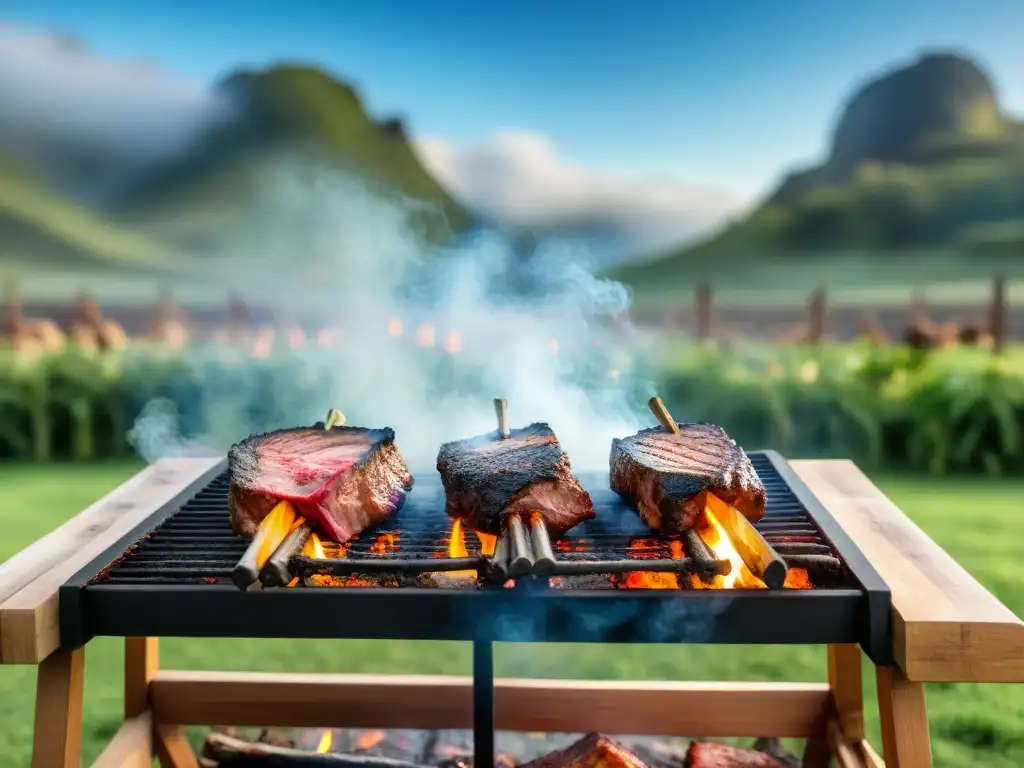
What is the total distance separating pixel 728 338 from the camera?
9562 mm

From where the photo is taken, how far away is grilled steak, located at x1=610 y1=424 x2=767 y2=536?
1.74 m

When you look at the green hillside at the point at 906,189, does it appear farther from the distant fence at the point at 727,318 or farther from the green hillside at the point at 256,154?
the green hillside at the point at 256,154

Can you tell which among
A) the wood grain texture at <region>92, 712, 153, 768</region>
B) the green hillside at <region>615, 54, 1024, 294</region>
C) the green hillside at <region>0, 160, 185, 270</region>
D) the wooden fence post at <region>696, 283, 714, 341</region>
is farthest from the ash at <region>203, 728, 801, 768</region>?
the green hillside at <region>615, 54, 1024, 294</region>

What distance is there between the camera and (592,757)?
2084mm

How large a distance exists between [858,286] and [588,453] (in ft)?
43.9

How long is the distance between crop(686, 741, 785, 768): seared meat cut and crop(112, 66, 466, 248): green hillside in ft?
36.3

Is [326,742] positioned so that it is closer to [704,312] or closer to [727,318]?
[704,312]

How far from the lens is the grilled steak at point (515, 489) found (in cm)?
179

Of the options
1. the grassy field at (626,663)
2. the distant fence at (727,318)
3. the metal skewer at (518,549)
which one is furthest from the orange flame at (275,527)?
the distant fence at (727,318)

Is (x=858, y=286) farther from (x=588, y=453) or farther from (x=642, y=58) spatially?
(x=588, y=453)

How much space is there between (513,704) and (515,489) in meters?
0.88

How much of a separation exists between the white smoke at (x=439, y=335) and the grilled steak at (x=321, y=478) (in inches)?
33.8

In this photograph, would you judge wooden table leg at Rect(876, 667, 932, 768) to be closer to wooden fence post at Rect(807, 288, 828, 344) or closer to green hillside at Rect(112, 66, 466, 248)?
wooden fence post at Rect(807, 288, 828, 344)

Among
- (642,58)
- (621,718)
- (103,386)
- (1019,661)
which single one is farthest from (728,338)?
(1019,661)
